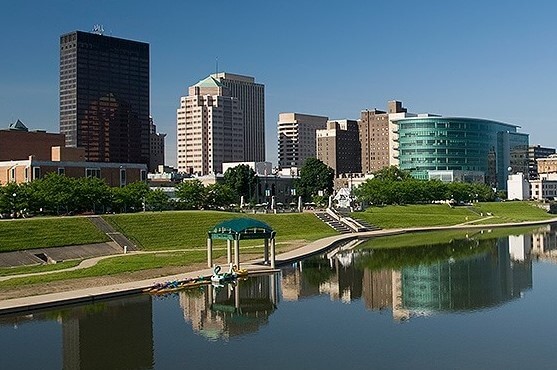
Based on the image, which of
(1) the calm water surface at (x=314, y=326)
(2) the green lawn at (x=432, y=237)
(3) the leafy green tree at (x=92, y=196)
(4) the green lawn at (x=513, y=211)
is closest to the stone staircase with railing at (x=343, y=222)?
(2) the green lawn at (x=432, y=237)

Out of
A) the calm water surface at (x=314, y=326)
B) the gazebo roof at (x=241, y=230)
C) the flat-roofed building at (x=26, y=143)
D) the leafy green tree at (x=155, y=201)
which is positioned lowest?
the calm water surface at (x=314, y=326)

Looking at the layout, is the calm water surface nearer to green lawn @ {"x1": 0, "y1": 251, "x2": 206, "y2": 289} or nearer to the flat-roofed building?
green lawn @ {"x1": 0, "y1": 251, "x2": 206, "y2": 289}

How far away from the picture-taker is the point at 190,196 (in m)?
114

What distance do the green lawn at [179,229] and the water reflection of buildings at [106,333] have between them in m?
33.4

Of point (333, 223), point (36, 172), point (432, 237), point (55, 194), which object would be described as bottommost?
point (432, 237)

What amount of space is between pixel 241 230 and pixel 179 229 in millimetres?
29467

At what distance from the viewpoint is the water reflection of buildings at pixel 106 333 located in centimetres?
3155

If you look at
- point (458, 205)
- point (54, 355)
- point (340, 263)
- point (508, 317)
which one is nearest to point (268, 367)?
point (54, 355)

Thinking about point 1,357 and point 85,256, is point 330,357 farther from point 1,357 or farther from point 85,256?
point 85,256

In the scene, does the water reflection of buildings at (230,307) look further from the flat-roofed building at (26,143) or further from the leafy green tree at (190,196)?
the flat-roofed building at (26,143)

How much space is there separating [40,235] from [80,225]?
6677 mm

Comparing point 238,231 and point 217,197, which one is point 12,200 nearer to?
point 217,197

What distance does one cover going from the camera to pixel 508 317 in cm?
4175

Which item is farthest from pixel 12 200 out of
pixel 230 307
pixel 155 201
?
pixel 230 307
